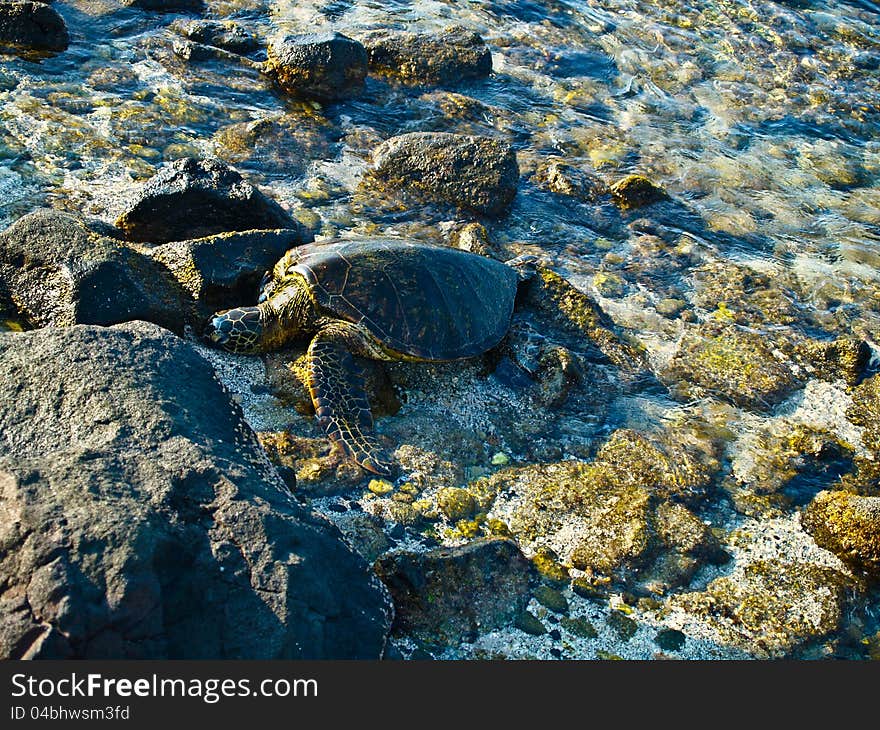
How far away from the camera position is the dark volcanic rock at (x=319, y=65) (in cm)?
848

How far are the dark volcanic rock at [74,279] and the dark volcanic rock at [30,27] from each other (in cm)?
436

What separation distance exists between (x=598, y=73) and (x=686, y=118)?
1389 mm

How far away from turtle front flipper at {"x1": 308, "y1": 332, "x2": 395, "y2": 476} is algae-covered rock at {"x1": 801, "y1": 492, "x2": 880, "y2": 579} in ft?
8.33

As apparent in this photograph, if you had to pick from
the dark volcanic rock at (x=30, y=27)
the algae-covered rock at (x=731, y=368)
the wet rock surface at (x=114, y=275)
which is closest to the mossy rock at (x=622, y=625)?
the algae-covered rock at (x=731, y=368)

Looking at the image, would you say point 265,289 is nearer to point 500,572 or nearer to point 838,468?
point 500,572

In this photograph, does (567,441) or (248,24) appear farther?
(248,24)

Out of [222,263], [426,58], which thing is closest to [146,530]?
[222,263]

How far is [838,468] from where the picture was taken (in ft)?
16.9

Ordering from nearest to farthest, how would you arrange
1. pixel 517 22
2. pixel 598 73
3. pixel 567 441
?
1. pixel 567 441
2. pixel 598 73
3. pixel 517 22

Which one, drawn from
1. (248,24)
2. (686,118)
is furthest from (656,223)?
(248,24)

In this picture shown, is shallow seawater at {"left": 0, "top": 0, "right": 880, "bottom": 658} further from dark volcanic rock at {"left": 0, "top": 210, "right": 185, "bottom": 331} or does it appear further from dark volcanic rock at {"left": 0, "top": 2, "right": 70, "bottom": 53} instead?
dark volcanic rock at {"left": 0, "top": 210, "right": 185, "bottom": 331}

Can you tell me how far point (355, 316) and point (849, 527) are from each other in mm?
3195

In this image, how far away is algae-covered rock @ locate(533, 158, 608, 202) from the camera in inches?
306

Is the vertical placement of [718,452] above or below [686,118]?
below
